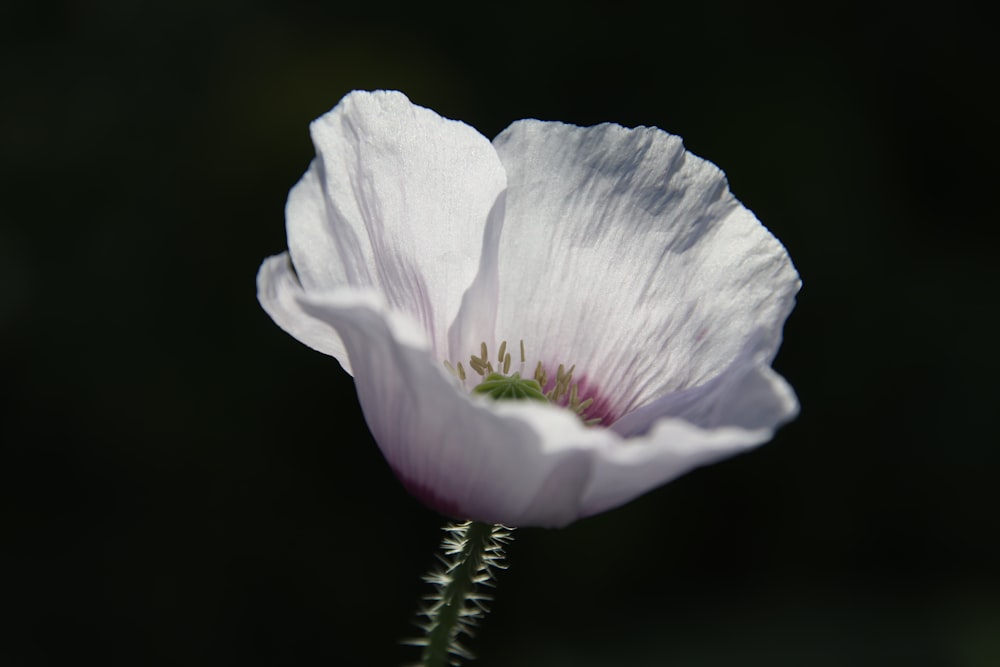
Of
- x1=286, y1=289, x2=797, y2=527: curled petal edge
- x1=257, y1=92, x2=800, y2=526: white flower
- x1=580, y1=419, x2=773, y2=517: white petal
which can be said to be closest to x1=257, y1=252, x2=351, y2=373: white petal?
x1=257, y1=92, x2=800, y2=526: white flower

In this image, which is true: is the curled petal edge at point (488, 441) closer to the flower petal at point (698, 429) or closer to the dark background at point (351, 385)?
the flower petal at point (698, 429)

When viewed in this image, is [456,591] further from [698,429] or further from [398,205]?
[398,205]

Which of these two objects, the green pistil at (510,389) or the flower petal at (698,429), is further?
the green pistil at (510,389)

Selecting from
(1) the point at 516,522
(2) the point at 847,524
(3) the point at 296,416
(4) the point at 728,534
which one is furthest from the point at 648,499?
(1) the point at 516,522

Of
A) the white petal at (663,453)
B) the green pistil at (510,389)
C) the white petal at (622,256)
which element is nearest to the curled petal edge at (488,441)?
the white petal at (663,453)

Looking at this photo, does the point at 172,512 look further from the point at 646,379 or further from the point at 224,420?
the point at 646,379
